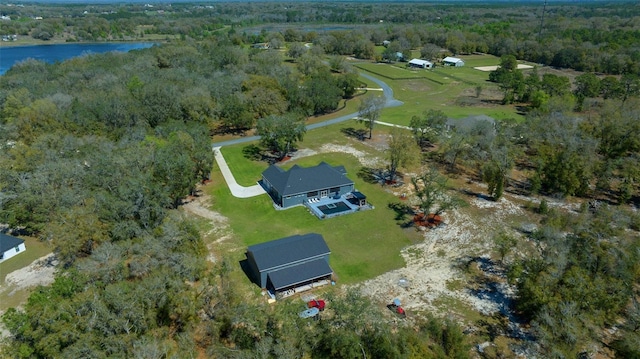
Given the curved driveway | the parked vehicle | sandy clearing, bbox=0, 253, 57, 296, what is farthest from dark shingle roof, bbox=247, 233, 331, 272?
sandy clearing, bbox=0, 253, 57, 296

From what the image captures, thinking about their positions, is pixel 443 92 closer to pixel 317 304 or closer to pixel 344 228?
pixel 344 228

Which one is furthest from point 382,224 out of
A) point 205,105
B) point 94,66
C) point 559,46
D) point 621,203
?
point 559,46

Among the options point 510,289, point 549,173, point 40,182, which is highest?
point 40,182

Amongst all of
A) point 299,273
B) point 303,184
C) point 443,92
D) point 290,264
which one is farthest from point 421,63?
point 299,273

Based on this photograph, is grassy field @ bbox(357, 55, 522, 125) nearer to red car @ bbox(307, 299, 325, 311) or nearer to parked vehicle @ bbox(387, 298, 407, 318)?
parked vehicle @ bbox(387, 298, 407, 318)

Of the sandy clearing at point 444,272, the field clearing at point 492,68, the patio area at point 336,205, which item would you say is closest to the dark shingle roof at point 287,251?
the sandy clearing at point 444,272

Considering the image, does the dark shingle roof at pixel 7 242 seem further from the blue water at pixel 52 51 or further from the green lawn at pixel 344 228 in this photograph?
the blue water at pixel 52 51

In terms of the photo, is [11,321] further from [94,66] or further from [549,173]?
[94,66]
